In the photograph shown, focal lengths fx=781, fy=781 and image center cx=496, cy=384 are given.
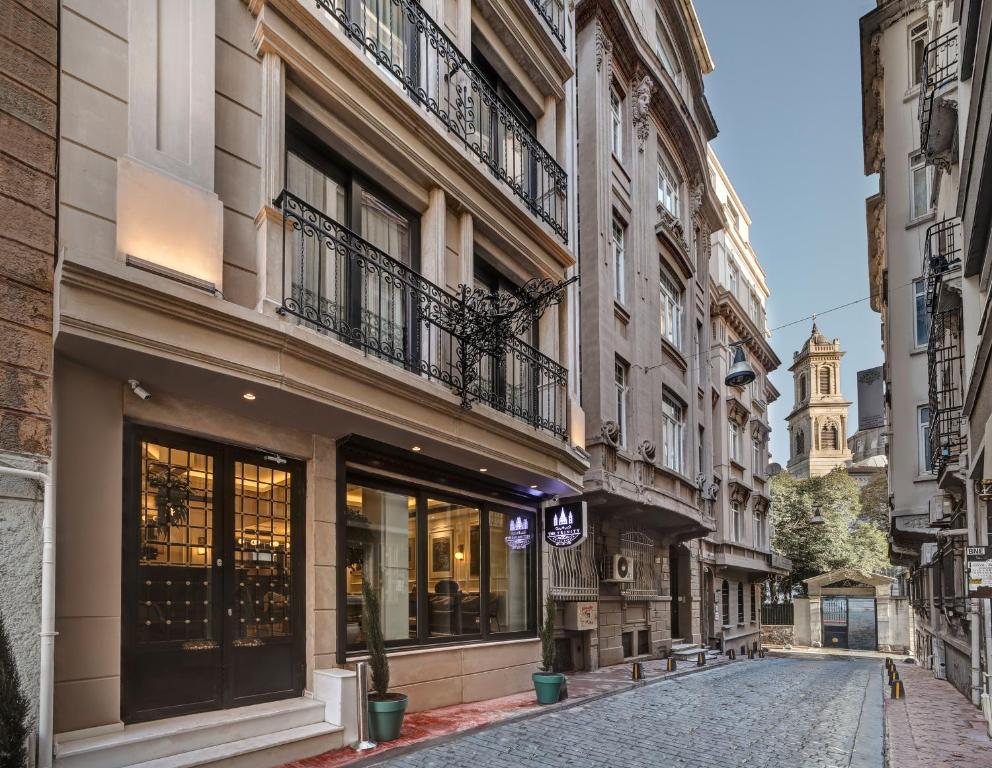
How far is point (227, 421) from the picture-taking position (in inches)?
311

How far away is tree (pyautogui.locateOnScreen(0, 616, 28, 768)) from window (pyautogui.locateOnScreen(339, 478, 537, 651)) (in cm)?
402

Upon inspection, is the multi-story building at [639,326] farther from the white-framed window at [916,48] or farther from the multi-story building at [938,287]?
the white-framed window at [916,48]

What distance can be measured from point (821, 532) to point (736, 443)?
1547cm

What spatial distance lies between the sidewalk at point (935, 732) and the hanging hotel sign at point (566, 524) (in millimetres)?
5085

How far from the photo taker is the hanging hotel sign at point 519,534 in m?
13.1

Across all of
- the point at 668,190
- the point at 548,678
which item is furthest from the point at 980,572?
the point at 668,190

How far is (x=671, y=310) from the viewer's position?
76.9 ft

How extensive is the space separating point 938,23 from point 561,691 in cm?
1571

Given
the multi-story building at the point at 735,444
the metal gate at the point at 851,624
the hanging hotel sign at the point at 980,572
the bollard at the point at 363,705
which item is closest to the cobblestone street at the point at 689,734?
the bollard at the point at 363,705

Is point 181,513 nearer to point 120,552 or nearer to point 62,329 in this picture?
point 120,552

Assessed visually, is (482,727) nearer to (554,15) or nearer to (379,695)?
(379,695)

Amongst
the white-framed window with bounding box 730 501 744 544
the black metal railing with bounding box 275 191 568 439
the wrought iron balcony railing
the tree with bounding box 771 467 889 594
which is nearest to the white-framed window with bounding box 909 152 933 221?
the wrought iron balcony railing

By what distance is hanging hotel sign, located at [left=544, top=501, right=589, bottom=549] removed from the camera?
12.9 m

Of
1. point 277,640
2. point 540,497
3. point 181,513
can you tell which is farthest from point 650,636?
point 181,513
